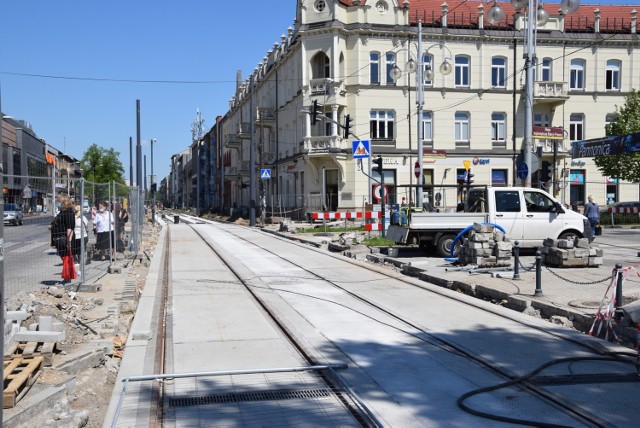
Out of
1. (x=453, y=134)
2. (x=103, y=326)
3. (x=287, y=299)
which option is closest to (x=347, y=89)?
(x=453, y=134)

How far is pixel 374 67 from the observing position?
140 ft

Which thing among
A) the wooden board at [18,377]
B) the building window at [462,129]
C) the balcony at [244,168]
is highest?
the building window at [462,129]

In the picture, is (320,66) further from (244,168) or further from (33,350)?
(33,350)

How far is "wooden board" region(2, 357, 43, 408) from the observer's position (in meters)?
5.20

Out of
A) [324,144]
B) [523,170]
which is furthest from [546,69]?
[523,170]

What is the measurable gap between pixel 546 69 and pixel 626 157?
8.84 m

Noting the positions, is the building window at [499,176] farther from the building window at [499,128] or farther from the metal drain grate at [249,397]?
Answer: the metal drain grate at [249,397]

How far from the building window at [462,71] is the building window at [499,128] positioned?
122 inches

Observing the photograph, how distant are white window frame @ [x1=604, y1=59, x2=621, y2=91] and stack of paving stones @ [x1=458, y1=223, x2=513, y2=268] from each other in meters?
34.4

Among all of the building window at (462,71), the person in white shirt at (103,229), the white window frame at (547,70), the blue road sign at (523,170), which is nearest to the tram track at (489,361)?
the person in white shirt at (103,229)

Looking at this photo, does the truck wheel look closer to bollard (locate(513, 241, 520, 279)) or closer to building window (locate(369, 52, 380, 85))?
bollard (locate(513, 241, 520, 279))

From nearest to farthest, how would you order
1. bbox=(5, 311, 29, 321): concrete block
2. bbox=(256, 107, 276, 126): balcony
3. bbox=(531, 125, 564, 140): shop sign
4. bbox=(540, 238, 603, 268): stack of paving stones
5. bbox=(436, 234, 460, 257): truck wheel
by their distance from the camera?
bbox=(5, 311, 29, 321): concrete block, bbox=(540, 238, 603, 268): stack of paving stones, bbox=(436, 234, 460, 257): truck wheel, bbox=(531, 125, 564, 140): shop sign, bbox=(256, 107, 276, 126): balcony

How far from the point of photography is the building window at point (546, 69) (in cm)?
4344

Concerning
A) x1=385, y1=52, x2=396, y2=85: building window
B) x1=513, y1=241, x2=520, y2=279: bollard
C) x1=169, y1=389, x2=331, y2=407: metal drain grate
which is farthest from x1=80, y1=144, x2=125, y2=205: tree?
x1=169, y1=389, x2=331, y2=407: metal drain grate
